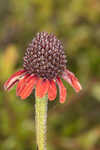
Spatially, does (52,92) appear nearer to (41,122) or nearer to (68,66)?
(41,122)

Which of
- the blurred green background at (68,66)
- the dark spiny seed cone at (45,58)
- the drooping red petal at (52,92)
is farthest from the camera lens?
the blurred green background at (68,66)

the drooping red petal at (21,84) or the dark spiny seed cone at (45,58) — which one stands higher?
the dark spiny seed cone at (45,58)

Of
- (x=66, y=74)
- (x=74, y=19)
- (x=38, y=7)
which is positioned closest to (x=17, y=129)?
(x=66, y=74)

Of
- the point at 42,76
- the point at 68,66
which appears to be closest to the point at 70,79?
the point at 42,76

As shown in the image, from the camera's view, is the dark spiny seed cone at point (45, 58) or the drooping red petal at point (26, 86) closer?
the drooping red petal at point (26, 86)

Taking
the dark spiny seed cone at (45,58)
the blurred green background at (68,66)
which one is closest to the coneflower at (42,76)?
the dark spiny seed cone at (45,58)

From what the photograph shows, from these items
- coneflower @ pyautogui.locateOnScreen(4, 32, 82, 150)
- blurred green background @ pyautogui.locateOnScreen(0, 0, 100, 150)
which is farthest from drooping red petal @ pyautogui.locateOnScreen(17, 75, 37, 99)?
blurred green background @ pyautogui.locateOnScreen(0, 0, 100, 150)

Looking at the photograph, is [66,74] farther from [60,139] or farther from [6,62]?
[6,62]

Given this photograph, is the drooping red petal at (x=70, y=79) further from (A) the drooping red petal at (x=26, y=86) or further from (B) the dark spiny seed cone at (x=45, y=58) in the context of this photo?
(A) the drooping red petal at (x=26, y=86)

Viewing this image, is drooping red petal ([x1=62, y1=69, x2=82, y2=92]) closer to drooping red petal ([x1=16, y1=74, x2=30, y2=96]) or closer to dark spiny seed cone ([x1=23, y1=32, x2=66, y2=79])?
dark spiny seed cone ([x1=23, y1=32, x2=66, y2=79])
